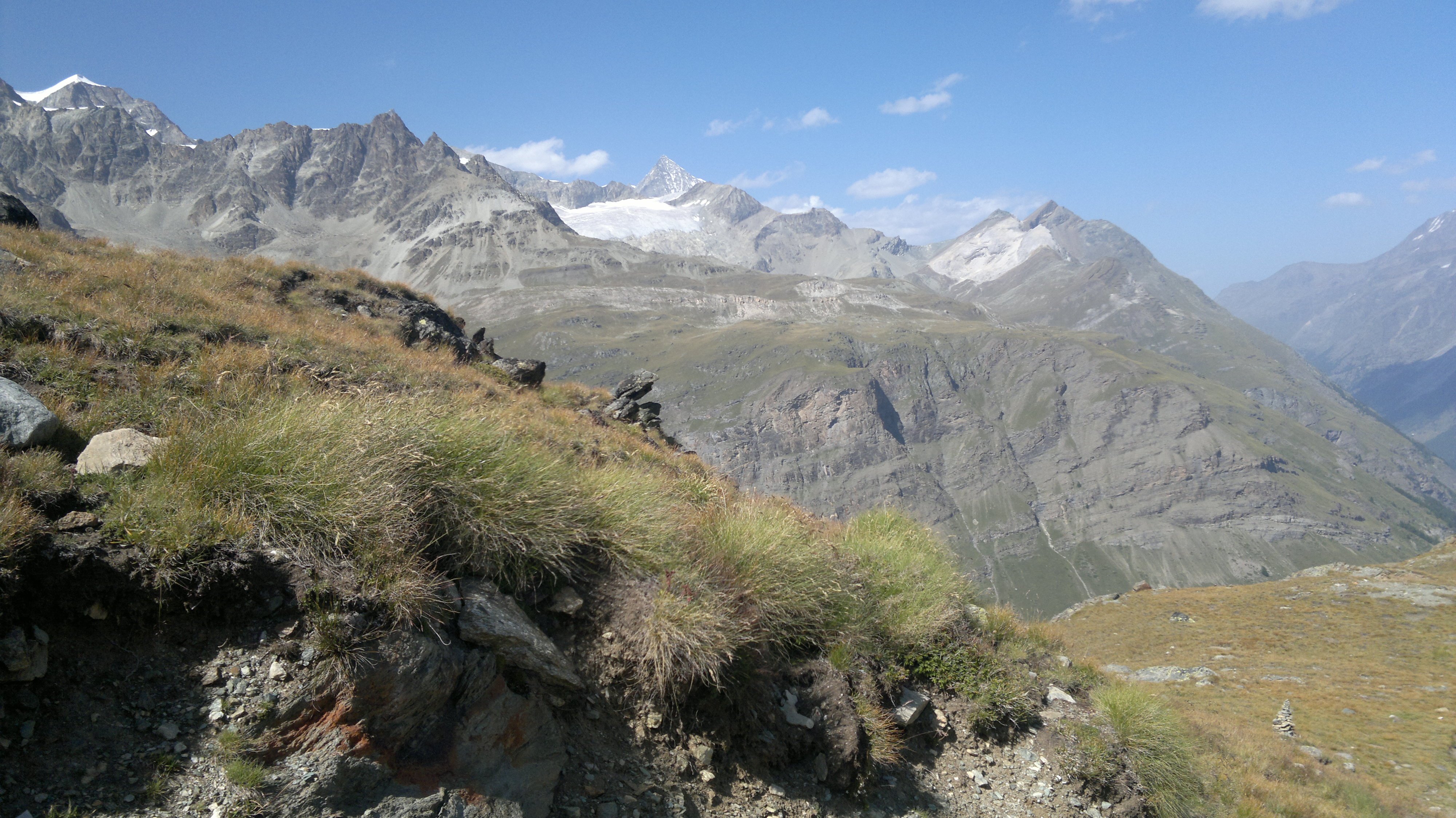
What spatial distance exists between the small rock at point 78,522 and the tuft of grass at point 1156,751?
35.5 feet

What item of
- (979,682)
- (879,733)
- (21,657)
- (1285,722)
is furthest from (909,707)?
(1285,722)

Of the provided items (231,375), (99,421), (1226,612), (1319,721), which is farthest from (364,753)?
(1226,612)

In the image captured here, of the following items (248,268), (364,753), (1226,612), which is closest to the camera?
(364,753)

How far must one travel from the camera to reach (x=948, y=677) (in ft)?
28.3

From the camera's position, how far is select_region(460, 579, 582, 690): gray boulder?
191 inches

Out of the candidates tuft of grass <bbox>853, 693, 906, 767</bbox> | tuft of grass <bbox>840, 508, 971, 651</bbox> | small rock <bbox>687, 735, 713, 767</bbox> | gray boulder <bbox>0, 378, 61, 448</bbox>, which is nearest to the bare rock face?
gray boulder <bbox>0, 378, 61, 448</bbox>

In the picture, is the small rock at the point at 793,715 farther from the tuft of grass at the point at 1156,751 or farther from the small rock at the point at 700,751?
the tuft of grass at the point at 1156,751

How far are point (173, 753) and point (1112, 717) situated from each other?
10124 mm

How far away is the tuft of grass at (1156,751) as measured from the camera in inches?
327

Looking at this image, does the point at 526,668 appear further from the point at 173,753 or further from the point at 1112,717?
the point at 1112,717

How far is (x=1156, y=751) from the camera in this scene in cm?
862

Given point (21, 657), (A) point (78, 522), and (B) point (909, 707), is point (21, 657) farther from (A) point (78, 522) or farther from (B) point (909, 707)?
(B) point (909, 707)

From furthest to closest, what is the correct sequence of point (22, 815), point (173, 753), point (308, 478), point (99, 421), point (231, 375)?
point (231, 375), point (99, 421), point (308, 478), point (173, 753), point (22, 815)

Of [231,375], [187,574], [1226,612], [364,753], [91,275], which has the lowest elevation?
[1226,612]
